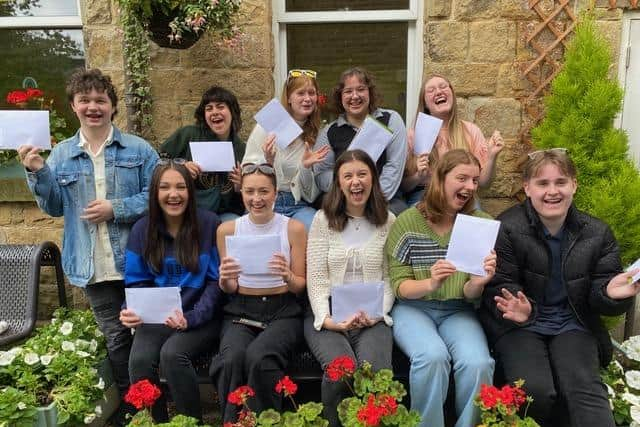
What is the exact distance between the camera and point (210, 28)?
3.29 m

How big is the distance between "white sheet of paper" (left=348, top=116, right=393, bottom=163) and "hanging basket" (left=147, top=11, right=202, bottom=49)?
1226 millimetres

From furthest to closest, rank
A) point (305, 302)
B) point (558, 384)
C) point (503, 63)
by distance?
1. point (503, 63)
2. point (305, 302)
3. point (558, 384)

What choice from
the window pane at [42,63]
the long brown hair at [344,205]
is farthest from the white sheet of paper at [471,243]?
the window pane at [42,63]

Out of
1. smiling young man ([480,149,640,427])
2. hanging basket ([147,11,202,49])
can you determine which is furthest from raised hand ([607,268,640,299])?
hanging basket ([147,11,202,49])

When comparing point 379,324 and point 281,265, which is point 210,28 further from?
point 379,324

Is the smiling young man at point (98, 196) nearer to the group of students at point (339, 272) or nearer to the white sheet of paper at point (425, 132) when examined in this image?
the group of students at point (339, 272)

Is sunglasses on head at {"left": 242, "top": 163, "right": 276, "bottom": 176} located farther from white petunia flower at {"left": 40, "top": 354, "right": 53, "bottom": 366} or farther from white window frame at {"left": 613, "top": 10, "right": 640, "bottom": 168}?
white window frame at {"left": 613, "top": 10, "right": 640, "bottom": 168}

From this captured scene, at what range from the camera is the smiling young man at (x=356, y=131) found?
3.16 metres

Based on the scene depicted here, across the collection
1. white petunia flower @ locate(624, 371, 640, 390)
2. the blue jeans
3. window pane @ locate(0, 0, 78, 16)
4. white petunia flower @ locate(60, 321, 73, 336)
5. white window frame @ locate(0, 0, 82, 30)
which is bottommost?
white petunia flower @ locate(624, 371, 640, 390)

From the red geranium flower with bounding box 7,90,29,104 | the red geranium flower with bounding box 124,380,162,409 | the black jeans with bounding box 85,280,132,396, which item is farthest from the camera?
the red geranium flower with bounding box 7,90,29,104

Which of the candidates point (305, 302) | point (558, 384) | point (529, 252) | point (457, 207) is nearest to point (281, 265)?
point (305, 302)

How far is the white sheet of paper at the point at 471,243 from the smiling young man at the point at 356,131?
2.51 ft

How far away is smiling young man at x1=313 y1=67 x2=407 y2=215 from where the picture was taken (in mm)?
3158

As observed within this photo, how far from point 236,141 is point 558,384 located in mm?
2239
